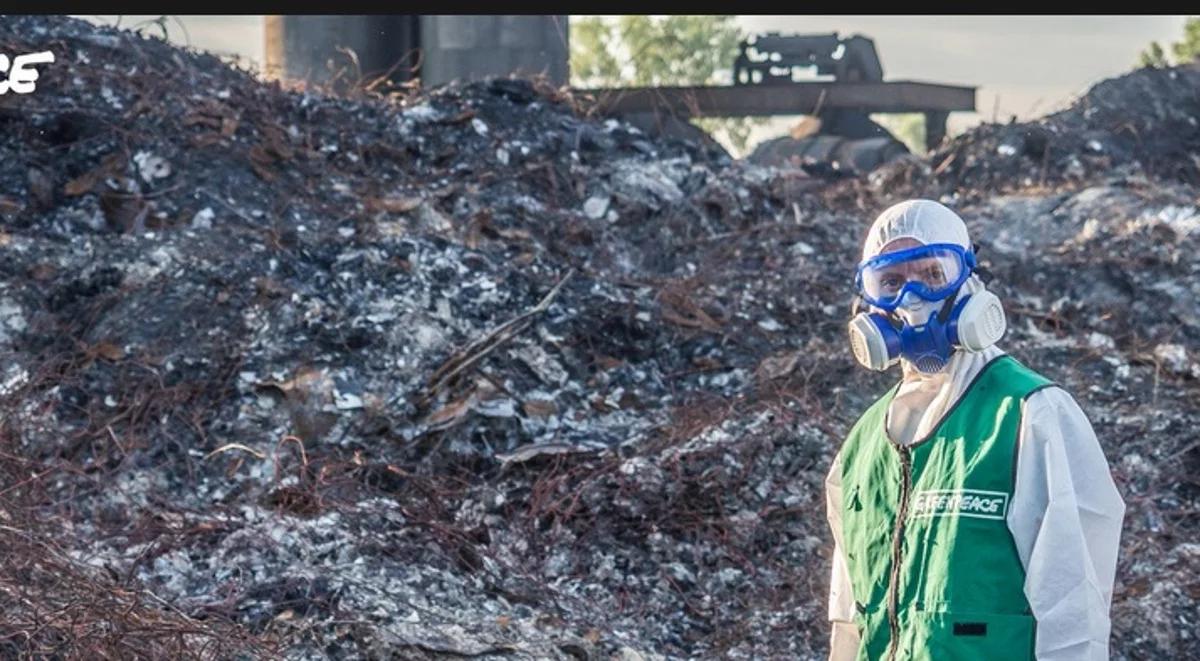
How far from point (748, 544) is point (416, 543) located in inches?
53.5

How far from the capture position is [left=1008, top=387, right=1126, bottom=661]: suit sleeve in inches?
123

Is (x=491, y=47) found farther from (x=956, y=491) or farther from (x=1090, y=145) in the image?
(x=956, y=491)

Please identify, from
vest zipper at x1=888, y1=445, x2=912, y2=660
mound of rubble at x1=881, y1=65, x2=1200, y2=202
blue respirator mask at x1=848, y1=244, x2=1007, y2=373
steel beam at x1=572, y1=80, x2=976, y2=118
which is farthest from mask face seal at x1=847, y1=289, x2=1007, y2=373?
steel beam at x1=572, y1=80, x2=976, y2=118

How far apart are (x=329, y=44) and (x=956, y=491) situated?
12628mm

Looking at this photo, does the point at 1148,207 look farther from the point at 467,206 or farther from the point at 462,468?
the point at 462,468

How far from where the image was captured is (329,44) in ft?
50.0

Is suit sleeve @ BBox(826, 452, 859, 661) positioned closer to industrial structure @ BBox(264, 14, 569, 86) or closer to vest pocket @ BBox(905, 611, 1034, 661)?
vest pocket @ BBox(905, 611, 1034, 661)

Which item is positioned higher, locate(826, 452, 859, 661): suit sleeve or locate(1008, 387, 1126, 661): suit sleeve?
locate(1008, 387, 1126, 661): suit sleeve

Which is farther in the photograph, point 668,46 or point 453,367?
point 668,46

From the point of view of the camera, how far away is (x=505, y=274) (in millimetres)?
8945

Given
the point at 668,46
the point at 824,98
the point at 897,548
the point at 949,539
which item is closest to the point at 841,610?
the point at 897,548

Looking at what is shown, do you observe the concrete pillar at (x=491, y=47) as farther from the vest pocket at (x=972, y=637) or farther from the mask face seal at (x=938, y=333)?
the vest pocket at (x=972, y=637)

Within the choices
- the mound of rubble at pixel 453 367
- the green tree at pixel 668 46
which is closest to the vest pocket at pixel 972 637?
the mound of rubble at pixel 453 367

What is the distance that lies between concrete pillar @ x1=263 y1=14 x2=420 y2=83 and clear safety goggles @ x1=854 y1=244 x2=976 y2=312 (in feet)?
37.8
